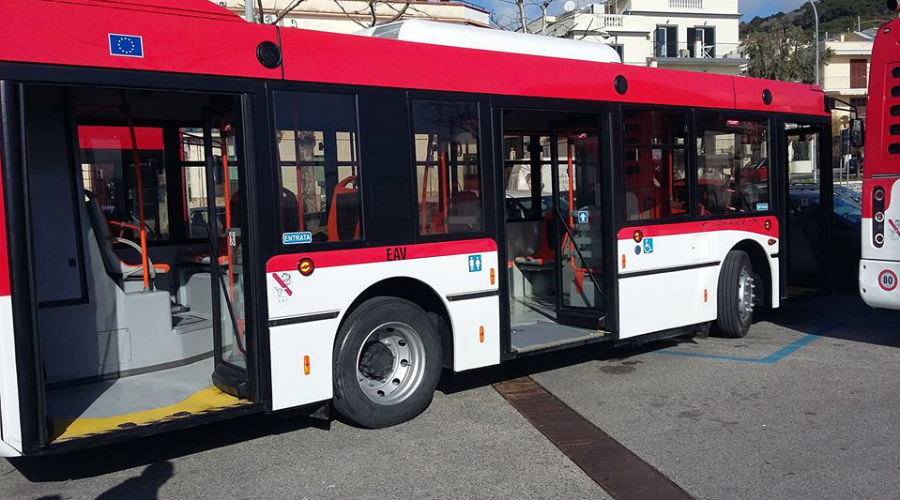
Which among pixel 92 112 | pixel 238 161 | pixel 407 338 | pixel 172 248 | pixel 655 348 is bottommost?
pixel 655 348

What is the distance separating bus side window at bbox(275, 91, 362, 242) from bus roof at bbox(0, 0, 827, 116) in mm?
178

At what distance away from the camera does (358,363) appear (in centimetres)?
595

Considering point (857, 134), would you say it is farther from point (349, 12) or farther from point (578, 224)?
point (349, 12)

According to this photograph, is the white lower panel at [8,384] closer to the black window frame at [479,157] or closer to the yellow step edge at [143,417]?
the yellow step edge at [143,417]

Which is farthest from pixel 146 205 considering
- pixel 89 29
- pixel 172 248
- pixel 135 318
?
pixel 89 29

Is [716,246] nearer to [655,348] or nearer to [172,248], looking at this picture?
[655,348]

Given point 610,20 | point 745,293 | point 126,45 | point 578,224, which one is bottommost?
point 745,293

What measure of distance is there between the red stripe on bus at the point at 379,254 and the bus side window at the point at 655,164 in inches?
77.4

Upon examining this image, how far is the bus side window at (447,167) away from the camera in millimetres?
6211

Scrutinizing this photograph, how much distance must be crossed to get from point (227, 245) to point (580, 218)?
3.71 meters

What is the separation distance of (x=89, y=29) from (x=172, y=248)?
348cm

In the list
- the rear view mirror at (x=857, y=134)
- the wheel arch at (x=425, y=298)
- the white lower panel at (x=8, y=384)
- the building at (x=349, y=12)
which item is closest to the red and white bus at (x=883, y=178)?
the rear view mirror at (x=857, y=134)

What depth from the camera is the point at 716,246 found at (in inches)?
340

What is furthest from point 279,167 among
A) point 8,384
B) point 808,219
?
point 808,219
